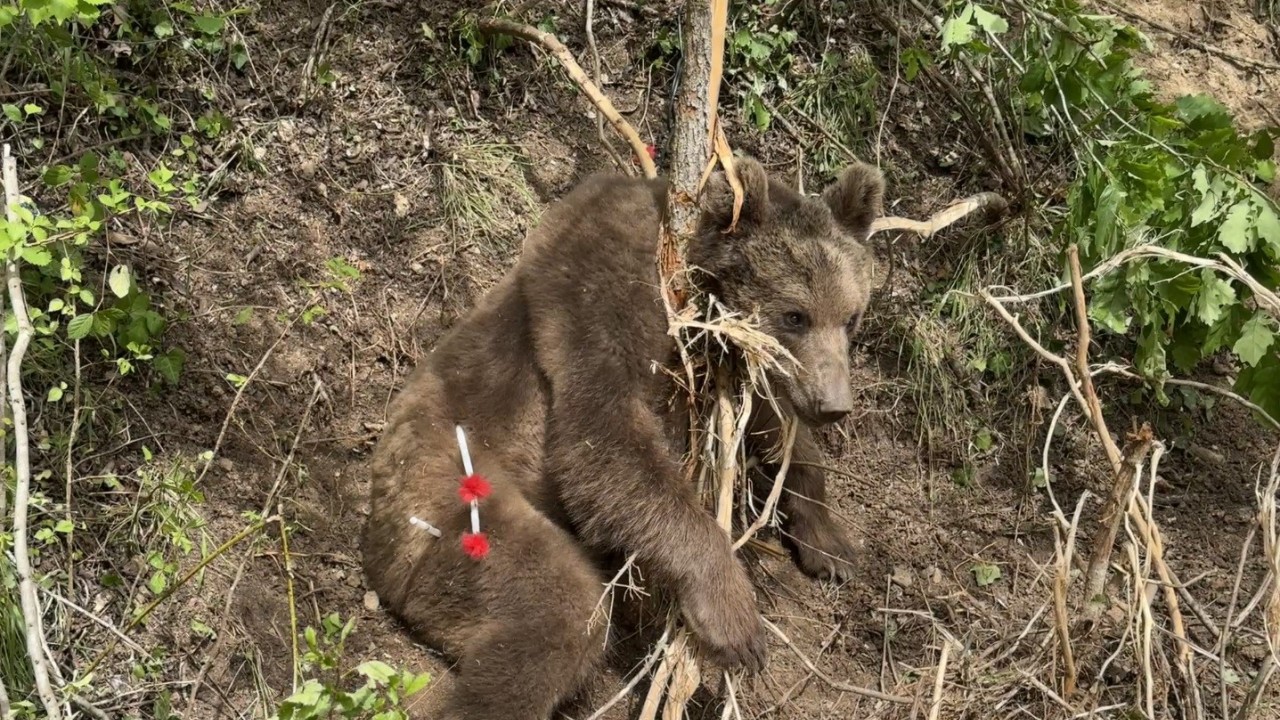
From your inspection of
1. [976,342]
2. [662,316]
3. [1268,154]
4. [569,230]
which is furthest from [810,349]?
[1268,154]

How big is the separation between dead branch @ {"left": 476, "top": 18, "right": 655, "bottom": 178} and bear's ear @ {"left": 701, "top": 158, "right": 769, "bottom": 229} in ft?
2.38

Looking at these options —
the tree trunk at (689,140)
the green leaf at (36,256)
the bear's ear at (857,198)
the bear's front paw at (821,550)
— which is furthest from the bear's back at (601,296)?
the green leaf at (36,256)

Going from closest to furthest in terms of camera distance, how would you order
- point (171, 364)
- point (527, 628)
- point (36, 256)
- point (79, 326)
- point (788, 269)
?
point (36, 256)
point (527, 628)
point (79, 326)
point (788, 269)
point (171, 364)

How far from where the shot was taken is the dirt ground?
5.52 m

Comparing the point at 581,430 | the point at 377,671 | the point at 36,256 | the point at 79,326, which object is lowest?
the point at 581,430

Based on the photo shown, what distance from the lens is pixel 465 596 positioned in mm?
5191

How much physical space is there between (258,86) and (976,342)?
4501 millimetres

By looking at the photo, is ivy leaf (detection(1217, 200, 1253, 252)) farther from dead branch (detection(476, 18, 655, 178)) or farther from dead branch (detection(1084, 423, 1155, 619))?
dead branch (detection(476, 18, 655, 178))

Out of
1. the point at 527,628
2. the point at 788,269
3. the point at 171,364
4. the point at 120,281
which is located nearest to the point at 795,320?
the point at 788,269

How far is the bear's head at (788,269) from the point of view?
209 inches

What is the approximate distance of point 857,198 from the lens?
5.64 metres

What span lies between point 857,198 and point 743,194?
2.27 ft

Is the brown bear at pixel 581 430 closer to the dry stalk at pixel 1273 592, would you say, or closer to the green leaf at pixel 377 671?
the green leaf at pixel 377 671

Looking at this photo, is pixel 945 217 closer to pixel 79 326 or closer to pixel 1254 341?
pixel 1254 341
